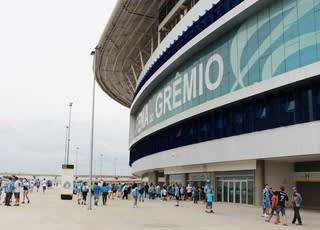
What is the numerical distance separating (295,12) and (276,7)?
6.06 feet

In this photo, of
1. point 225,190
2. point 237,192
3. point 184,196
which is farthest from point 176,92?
point 237,192

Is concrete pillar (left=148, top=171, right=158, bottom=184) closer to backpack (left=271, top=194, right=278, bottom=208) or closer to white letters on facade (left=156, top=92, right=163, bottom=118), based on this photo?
white letters on facade (left=156, top=92, right=163, bottom=118)

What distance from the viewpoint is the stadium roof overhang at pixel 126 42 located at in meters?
43.7

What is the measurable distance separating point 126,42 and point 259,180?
99.5ft

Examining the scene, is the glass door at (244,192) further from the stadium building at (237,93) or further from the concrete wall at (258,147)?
the concrete wall at (258,147)

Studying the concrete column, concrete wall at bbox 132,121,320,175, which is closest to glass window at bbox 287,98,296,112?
concrete wall at bbox 132,121,320,175

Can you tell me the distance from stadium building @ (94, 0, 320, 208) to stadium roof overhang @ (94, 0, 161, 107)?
269 millimetres

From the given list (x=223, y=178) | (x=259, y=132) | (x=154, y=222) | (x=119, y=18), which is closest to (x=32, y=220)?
(x=154, y=222)

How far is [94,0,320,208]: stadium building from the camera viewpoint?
22375 mm

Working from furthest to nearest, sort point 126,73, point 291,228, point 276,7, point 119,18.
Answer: point 126,73 < point 119,18 < point 276,7 < point 291,228

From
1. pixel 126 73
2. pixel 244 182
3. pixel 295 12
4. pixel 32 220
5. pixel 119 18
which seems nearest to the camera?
pixel 32 220

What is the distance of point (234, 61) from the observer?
28.0 metres

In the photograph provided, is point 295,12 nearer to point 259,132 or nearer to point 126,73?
point 259,132

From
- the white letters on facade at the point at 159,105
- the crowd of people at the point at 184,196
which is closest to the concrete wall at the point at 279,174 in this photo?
the crowd of people at the point at 184,196
